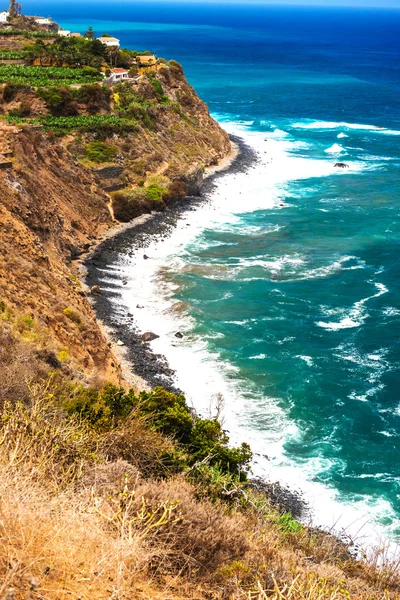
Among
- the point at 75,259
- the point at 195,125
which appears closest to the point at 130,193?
the point at 75,259

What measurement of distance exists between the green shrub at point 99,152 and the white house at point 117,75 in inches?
788

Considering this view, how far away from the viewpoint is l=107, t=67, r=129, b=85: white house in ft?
308

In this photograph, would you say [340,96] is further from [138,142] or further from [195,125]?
[138,142]

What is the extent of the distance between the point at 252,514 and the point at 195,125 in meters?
87.7

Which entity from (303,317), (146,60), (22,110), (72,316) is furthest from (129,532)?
(146,60)

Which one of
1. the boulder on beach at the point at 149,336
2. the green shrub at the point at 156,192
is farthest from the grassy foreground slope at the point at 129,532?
the green shrub at the point at 156,192

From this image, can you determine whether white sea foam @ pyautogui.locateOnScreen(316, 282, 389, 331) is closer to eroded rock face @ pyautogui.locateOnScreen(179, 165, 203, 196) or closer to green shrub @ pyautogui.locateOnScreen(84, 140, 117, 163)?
eroded rock face @ pyautogui.locateOnScreen(179, 165, 203, 196)

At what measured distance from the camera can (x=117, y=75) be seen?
95.9 meters

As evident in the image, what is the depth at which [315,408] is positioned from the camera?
1582 inches

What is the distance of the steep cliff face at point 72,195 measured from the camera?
38188 mm

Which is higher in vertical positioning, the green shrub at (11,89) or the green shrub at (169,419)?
the green shrub at (11,89)

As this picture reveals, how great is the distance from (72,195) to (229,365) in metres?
30.8

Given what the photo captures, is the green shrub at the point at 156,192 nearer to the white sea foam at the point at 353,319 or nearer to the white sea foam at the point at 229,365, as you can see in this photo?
the white sea foam at the point at 229,365

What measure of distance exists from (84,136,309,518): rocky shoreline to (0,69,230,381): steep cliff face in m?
1.79
